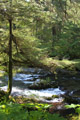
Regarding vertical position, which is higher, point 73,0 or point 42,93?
point 73,0

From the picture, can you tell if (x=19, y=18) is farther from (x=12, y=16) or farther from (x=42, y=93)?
(x=42, y=93)

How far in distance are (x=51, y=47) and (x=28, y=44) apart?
15616mm

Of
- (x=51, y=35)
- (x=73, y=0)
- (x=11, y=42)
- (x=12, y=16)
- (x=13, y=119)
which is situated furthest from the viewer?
(x=51, y=35)

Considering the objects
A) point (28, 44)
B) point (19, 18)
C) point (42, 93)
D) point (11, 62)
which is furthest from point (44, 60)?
point (42, 93)

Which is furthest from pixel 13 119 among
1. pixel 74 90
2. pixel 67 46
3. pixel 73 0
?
pixel 67 46

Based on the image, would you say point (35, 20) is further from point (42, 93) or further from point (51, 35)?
point (51, 35)

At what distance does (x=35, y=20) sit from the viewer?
688cm

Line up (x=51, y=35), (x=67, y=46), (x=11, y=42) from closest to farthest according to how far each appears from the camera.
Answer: (x=11, y=42)
(x=67, y=46)
(x=51, y=35)

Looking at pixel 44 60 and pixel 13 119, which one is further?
pixel 44 60

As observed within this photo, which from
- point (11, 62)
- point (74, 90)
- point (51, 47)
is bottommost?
point (51, 47)

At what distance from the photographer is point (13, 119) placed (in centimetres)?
280

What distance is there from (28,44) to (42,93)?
3.82m

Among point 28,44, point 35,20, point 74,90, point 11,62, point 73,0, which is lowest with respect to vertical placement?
point 74,90

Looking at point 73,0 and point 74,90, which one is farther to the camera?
point 74,90
